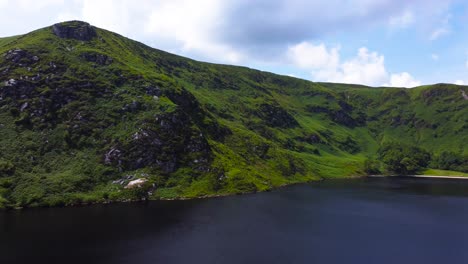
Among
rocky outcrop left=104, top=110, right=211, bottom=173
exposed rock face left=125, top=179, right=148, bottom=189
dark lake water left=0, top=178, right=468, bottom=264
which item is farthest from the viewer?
rocky outcrop left=104, top=110, right=211, bottom=173

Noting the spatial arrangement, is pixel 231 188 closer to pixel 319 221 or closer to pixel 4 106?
pixel 319 221

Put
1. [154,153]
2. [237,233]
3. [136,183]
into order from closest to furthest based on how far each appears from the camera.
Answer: [237,233]
[136,183]
[154,153]

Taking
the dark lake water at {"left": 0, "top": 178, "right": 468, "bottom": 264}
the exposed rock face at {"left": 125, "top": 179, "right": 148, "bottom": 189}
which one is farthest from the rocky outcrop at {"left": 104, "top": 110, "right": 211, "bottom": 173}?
the dark lake water at {"left": 0, "top": 178, "right": 468, "bottom": 264}

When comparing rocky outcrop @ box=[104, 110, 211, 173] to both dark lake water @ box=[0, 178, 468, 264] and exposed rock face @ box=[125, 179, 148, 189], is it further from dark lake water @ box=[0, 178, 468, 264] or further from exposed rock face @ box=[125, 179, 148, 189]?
dark lake water @ box=[0, 178, 468, 264]

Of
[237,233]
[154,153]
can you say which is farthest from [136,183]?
[237,233]

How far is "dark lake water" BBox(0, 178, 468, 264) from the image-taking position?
302 ft

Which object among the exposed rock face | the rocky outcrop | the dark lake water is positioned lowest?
the dark lake water

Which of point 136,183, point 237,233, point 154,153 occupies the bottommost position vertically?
point 237,233

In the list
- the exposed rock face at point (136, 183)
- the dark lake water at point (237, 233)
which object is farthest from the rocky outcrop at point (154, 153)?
the dark lake water at point (237, 233)

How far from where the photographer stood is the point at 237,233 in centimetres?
11388

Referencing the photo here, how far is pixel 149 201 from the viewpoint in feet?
531

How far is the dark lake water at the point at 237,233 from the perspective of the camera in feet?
302

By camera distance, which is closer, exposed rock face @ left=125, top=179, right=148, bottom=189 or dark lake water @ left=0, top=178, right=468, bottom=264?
dark lake water @ left=0, top=178, right=468, bottom=264

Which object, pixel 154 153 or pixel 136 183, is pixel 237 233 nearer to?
pixel 136 183
